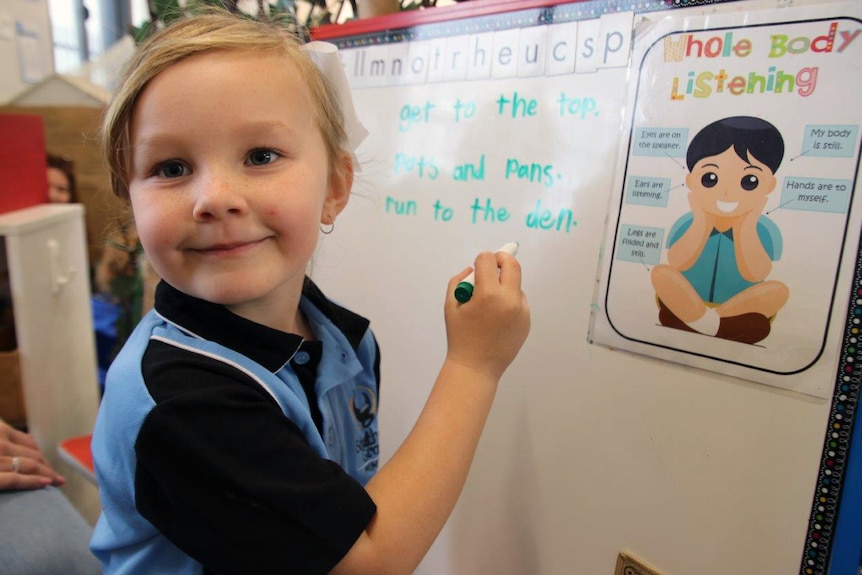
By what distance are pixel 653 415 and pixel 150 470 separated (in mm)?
425

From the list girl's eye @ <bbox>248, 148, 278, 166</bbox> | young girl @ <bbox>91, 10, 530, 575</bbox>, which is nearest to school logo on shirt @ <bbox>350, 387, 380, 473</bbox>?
young girl @ <bbox>91, 10, 530, 575</bbox>

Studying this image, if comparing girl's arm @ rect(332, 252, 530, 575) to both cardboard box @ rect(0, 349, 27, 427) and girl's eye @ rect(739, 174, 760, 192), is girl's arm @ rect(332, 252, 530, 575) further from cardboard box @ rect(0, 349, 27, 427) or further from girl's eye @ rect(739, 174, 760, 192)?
cardboard box @ rect(0, 349, 27, 427)

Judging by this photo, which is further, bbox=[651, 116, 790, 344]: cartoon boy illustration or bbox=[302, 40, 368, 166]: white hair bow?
bbox=[302, 40, 368, 166]: white hair bow

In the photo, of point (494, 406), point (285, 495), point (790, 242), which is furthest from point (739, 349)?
point (285, 495)

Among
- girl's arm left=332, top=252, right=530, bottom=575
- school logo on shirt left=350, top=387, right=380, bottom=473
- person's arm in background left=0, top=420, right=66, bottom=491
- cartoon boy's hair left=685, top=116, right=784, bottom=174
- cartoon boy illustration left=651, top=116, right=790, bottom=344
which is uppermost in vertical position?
cartoon boy's hair left=685, top=116, right=784, bottom=174

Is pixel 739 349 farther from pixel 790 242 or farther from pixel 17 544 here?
pixel 17 544

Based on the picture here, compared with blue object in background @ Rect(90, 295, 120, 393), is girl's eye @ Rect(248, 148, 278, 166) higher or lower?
higher

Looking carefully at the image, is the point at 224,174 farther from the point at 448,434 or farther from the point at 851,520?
the point at 851,520

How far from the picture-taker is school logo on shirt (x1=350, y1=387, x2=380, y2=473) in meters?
0.63

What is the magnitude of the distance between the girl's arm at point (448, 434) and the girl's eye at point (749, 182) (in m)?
0.20

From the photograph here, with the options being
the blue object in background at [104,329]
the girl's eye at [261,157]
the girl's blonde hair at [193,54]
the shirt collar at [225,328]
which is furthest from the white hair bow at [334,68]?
the blue object in background at [104,329]

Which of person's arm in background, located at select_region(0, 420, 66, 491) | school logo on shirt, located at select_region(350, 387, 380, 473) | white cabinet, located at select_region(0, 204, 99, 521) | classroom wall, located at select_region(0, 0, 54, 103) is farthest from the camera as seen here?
classroom wall, located at select_region(0, 0, 54, 103)

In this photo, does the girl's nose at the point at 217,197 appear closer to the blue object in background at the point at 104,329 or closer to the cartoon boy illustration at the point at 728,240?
the cartoon boy illustration at the point at 728,240

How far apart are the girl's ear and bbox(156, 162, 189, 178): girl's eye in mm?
140
